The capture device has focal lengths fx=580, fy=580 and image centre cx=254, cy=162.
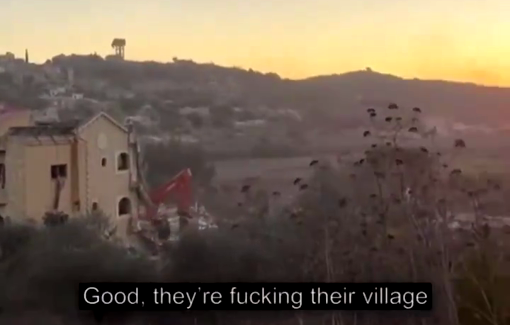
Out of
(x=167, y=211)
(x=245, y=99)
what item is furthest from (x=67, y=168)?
(x=245, y=99)

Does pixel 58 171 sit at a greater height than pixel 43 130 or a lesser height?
lesser

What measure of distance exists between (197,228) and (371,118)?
1.83 ft

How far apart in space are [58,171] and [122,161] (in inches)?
6.5

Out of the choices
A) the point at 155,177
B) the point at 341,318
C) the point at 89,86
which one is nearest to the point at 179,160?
the point at 155,177

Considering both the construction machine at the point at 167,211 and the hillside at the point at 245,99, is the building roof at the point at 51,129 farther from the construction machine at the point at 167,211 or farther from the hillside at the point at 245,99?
the construction machine at the point at 167,211

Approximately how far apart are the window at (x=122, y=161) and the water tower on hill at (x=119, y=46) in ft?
0.87

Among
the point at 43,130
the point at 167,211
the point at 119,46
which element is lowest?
the point at 167,211

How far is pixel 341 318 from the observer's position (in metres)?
1.56

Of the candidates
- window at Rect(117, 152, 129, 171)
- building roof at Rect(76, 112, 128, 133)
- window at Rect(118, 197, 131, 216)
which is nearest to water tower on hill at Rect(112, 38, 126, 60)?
building roof at Rect(76, 112, 128, 133)

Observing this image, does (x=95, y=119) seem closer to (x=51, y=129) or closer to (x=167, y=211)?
(x=51, y=129)

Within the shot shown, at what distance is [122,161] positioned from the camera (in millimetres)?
1549

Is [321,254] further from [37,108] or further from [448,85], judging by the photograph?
[37,108]

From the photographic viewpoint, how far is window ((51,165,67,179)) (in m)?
1.51

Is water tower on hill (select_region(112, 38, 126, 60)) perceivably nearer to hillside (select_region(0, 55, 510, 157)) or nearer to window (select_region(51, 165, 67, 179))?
hillside (select_region(0, 55, 510, 157))
